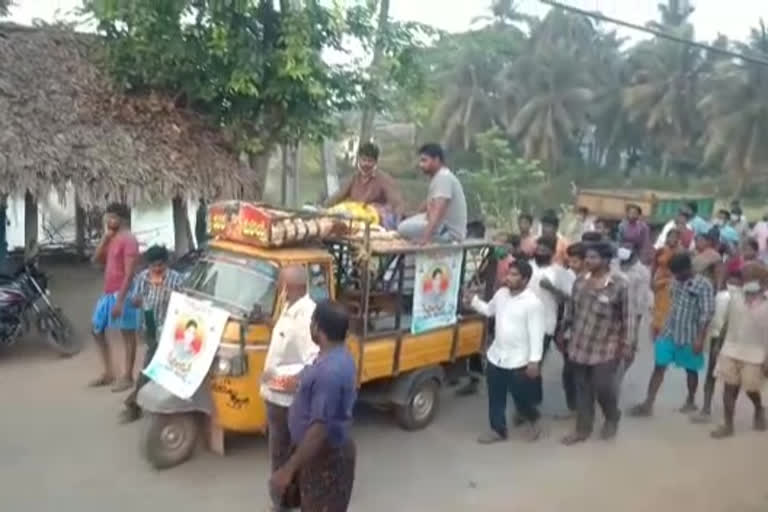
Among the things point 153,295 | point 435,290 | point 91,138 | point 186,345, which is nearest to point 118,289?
point 153,295

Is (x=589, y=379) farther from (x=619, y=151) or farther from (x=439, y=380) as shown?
(x=619, y=151)

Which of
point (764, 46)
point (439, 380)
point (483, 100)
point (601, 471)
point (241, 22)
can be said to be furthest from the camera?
point (483, 100)

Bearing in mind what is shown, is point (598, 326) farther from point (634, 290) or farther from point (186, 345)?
point (186, 345)

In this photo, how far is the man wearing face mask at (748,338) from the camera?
25.0ft

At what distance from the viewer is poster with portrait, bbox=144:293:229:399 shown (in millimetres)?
6723

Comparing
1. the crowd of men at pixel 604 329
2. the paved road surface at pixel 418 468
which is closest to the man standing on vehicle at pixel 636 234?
the crowd of men at pixel 604 329

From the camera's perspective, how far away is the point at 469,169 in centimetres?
4572

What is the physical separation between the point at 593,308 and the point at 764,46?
137 ft

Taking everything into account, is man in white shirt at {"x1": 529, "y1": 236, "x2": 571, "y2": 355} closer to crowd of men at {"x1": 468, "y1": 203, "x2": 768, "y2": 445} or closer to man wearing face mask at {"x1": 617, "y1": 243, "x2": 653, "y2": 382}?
crowd of men at {"x1": 468, "y1": 203, "x2": 768, "y2": 445}

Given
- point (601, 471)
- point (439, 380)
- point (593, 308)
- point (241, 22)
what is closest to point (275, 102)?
point (241, 22)

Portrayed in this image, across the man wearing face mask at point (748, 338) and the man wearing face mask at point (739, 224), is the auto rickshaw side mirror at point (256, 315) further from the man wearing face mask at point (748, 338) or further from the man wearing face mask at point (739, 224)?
the man wearing face mask at point (739, 224)

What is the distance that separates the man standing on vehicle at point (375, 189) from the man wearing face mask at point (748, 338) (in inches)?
123

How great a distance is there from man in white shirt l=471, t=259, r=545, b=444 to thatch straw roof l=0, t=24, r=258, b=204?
5.62 m

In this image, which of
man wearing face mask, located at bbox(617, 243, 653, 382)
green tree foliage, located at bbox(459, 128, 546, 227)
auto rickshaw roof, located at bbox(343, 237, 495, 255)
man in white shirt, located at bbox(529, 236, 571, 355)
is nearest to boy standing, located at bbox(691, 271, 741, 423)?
man wearing face mask, located at bbox(617, 243, 653, 382)
